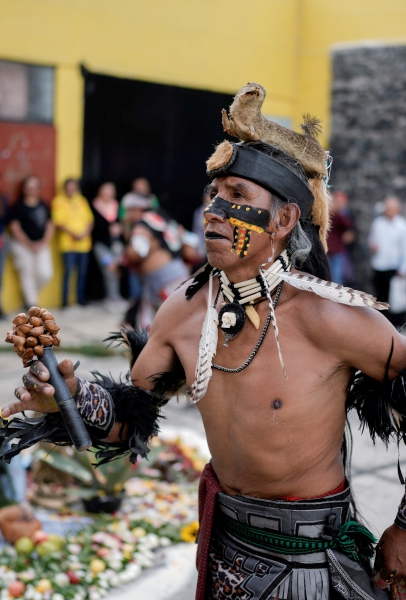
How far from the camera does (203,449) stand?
514cm

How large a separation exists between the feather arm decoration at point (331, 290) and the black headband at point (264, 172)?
0.23 m

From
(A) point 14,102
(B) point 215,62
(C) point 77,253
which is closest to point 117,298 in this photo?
(C) point 77,253

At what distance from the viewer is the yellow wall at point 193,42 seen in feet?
34.3

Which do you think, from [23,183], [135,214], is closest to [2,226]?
[23,183]

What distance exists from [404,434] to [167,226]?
473 cm

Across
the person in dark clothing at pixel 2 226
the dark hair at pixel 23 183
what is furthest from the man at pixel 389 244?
the person in dark clothing at pixel 2 226

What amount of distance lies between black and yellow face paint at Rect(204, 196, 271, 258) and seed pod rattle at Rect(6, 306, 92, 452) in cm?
55

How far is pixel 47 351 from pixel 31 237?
321 inches

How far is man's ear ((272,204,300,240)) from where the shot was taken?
2.23 m

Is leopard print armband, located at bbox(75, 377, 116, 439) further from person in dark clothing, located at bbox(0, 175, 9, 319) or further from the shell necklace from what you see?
person in dark clothing, located at bbox(0, 175, 9, 319)

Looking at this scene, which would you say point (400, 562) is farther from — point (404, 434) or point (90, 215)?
point (90, 215)

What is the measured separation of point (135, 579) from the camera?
363 centimetres

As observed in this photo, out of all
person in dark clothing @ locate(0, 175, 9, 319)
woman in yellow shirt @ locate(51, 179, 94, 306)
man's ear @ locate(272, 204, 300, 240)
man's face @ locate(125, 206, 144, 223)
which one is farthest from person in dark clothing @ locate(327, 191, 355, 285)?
man's ear @ locate(272, 204, 300, 240)

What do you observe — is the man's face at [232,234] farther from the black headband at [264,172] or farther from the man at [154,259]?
the man at [154,259]
